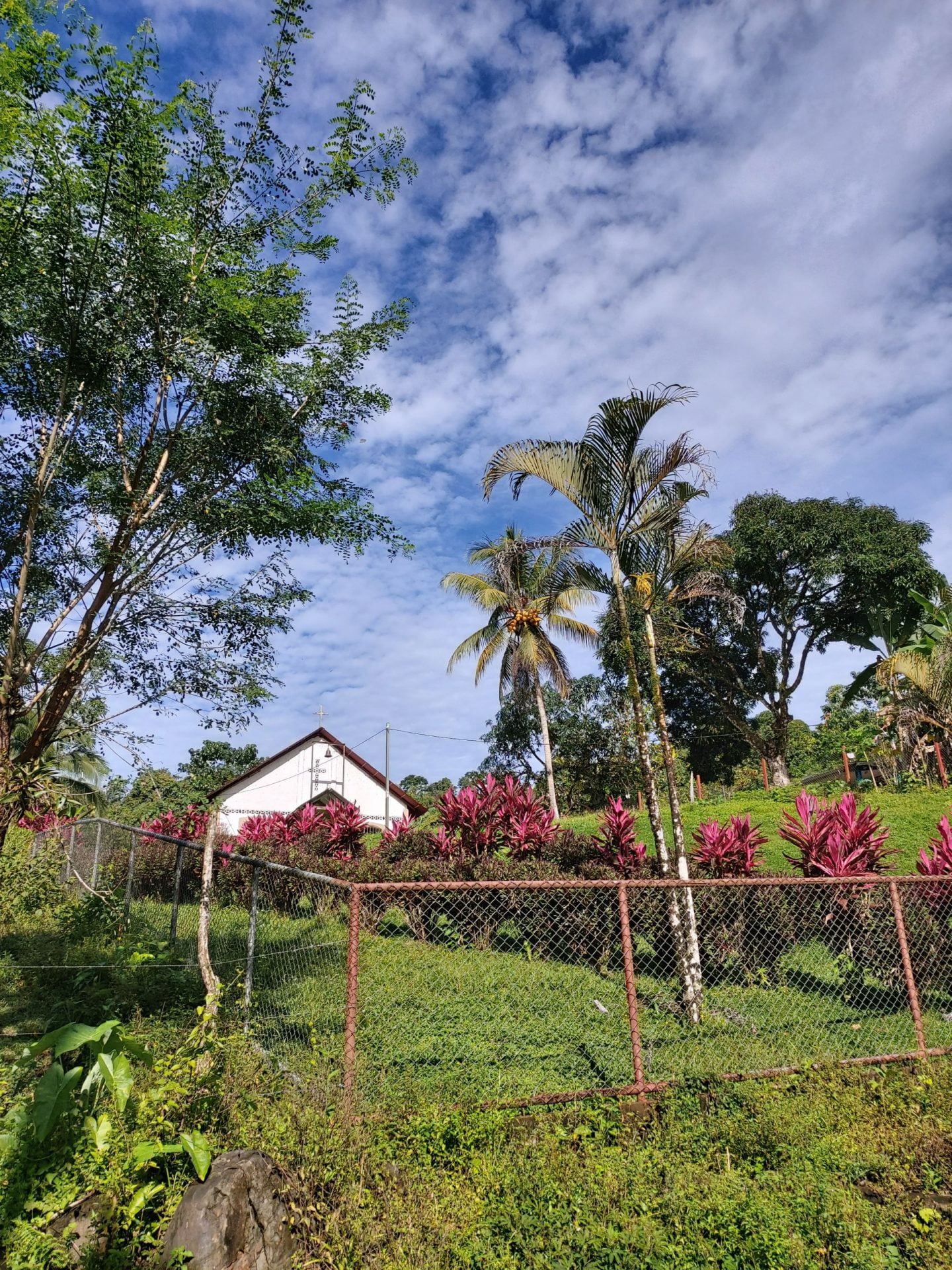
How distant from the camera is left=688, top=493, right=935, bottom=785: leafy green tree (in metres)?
22.9

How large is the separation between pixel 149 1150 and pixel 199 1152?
0.21m

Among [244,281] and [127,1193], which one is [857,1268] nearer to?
[127,1193]

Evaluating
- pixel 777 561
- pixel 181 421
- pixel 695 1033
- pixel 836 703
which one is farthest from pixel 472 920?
pixel 836 703

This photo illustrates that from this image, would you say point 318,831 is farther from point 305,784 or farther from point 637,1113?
point 305,784

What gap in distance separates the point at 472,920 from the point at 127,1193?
5.72 metres

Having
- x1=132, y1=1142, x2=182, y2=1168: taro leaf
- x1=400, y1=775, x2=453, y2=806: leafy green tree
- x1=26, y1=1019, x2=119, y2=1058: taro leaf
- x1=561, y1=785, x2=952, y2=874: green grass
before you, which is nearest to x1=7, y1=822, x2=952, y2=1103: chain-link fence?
x1=132, y1=1142, x2=182, y2=1168: taro leaf

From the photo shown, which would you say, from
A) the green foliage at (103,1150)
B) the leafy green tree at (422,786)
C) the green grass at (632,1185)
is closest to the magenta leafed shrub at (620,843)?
the green grass at (632,1185)

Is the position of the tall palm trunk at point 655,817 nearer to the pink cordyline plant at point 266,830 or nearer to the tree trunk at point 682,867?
the tree trunk at point 682,867

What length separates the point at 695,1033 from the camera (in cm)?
593

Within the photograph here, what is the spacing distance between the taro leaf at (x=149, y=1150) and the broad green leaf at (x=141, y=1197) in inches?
3.6

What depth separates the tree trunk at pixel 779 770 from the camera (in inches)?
945

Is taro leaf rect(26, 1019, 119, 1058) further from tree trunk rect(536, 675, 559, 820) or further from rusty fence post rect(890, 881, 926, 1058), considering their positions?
tree trunk rect(536, 675, 559, 820)

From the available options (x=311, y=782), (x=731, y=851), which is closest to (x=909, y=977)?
(x=731, y=851)

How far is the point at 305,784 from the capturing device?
995 inches
